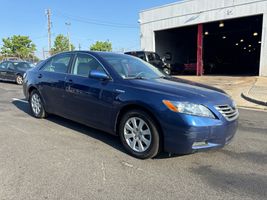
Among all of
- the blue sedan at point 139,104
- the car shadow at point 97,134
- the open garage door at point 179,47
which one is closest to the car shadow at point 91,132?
the car shadow at point 97,134

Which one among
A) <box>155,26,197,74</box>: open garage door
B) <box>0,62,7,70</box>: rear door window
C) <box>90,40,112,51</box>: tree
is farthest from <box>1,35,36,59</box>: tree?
<box>0,62,7,70</box>: rear door window

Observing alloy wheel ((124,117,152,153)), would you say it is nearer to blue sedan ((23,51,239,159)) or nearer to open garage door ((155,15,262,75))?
blue sedan ((23,51,239,159))

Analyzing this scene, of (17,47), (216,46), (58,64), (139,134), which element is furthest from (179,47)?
(17,47)

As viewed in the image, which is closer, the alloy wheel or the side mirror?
the alloy wheel

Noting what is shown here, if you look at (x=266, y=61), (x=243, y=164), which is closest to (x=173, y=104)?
(x=243, y=164)

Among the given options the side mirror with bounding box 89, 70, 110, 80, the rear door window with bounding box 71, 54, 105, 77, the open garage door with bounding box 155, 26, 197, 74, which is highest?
the open garage door with bounding box 155, 26, 197, 74

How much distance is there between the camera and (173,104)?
143 inches

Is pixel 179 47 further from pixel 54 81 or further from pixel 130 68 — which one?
pixel 130 68

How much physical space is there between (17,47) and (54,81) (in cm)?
5935

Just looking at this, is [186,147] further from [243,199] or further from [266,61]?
[266,61]

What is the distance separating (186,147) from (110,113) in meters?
1.36

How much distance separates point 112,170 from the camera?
364 centimetres

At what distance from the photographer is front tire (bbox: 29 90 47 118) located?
20.2 feet

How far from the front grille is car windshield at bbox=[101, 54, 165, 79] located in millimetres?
1423
